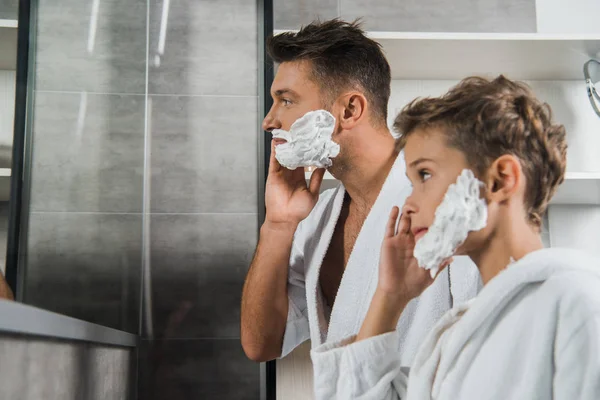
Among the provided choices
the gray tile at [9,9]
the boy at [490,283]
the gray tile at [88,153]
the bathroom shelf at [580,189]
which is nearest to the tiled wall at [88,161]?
the gray tile at [88,153]

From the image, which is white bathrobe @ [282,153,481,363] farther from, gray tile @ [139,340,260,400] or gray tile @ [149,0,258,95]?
gray tile @ [149,0,258,95]

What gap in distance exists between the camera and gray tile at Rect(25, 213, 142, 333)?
0.79 meters

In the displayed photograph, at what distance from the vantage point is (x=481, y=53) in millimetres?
1194

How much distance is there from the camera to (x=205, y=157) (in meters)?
1.31

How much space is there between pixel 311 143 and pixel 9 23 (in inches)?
22.0

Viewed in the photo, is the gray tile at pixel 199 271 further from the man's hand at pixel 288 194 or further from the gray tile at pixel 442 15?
the gray tile at pixel 442 15

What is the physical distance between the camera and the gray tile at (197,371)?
4.03ft

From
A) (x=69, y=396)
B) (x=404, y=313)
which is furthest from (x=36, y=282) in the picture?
(x=404, y=313)

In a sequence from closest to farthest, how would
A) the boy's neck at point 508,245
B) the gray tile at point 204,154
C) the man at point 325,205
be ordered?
the boy's neck at point 508,245 < the man at point 325,205 < the gray tile at point 204,154

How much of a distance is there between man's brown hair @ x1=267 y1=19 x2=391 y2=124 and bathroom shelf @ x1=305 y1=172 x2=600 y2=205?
31 centimetres

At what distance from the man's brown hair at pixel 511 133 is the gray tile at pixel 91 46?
21.1 inches

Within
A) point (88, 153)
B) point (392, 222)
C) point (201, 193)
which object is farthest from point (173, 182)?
point (392, 222)

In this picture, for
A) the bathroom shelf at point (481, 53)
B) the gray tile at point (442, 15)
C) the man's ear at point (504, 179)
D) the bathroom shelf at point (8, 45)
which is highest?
the gray tile at point (442, 15)

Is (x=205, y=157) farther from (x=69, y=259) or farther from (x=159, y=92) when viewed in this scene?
(x=69, y=259)
